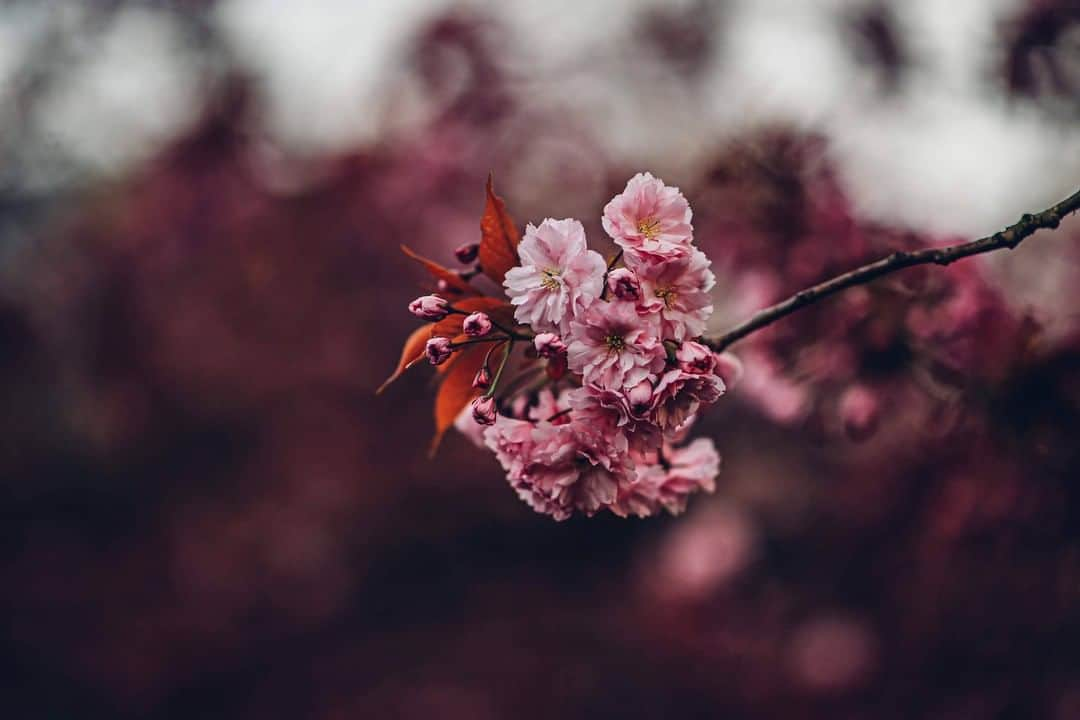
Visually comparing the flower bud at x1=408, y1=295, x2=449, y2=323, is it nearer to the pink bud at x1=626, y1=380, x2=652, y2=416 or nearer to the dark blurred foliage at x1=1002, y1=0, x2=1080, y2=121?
the pink bud at x1=626, y1=380, x2=652, y2=416

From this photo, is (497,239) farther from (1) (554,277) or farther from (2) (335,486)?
(2) (335,486)

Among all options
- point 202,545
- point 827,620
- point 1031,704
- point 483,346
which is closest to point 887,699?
point 827,620

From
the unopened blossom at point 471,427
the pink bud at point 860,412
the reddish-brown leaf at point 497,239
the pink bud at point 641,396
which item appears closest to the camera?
the pink bud at point 641,396

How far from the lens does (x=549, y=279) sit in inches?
28.4

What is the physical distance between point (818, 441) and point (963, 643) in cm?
85

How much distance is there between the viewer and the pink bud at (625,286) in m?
0.69

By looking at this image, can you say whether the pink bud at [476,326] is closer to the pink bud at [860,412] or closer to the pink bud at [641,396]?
the pink bud at [641,396]

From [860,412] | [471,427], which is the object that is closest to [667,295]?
[471,427]

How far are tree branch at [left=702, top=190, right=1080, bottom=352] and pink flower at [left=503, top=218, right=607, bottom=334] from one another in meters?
0.17

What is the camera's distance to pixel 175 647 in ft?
11.0

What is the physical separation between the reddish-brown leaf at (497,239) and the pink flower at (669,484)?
27cm

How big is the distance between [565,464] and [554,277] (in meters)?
0.18

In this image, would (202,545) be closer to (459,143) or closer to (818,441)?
(459,143)

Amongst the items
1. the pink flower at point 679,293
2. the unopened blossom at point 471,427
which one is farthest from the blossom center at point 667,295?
the unopened blossom at point 471,427
